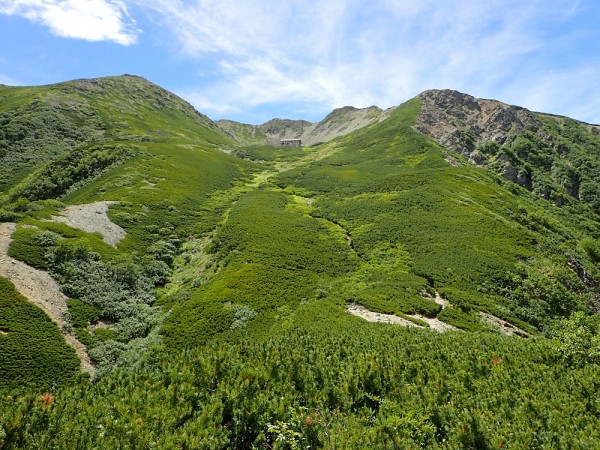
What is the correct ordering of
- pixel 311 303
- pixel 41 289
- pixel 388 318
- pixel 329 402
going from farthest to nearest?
pixel 311 303
pixel 41 289
pixel 388 318
pixel 329 402

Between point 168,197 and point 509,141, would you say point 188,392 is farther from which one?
point 509,141

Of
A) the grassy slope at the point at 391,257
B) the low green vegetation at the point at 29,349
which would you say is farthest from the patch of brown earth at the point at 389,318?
the low green vegetation at the point at 29,349

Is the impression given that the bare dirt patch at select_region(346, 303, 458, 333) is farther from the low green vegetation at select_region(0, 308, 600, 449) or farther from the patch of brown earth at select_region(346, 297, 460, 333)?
Result: the low green vegetation at select_region(0, 308, 600, 449)

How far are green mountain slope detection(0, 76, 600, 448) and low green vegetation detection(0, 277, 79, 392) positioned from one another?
2.14 meters

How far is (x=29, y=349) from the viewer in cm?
2314

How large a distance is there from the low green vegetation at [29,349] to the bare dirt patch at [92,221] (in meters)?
18.1

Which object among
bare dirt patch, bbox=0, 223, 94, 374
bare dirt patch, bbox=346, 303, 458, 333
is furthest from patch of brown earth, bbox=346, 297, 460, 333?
bare dirt patch, bbox=0, 223, 94, 374

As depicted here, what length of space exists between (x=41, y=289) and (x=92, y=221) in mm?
19800

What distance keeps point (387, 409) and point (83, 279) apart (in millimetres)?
30797

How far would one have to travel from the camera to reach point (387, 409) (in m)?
13.0

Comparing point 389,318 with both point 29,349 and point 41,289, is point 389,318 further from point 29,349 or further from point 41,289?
point 41,289

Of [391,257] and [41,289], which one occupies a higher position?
[391,257]

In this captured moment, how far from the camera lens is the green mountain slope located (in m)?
11.4

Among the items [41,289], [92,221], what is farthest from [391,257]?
[92,221]
